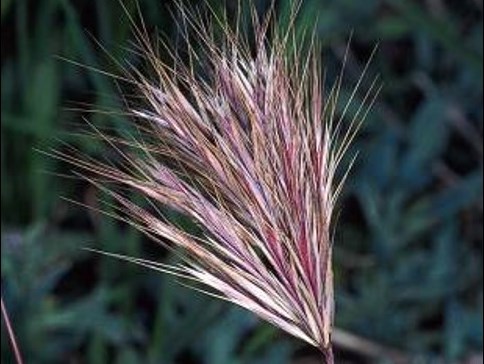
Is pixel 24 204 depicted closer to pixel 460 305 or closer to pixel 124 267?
pixel 124 267

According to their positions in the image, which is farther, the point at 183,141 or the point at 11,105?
the point at 11,105

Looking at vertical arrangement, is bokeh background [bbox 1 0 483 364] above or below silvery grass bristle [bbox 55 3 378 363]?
below

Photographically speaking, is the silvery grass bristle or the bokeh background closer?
Answer: the silvery grass bristle

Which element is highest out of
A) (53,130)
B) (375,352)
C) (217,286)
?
(217,286)

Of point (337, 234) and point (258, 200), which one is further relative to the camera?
point (337, 234)

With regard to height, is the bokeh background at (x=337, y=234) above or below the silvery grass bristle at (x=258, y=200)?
below

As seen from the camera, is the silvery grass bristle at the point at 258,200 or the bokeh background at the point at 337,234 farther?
the bokeh background at the point at 337,234

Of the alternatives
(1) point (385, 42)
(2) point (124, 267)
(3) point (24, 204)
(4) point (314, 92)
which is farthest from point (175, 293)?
(4) point (314, 92)

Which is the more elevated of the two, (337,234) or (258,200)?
(258,200)
